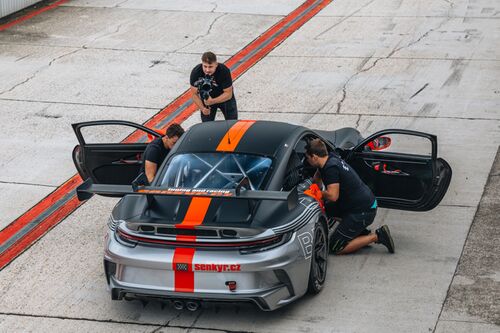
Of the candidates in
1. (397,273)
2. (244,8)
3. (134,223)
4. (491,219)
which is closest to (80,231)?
(134,223)

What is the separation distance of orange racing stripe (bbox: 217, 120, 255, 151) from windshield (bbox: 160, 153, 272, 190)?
0.09 m

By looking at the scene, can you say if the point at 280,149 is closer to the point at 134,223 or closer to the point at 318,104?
the point at 134,223

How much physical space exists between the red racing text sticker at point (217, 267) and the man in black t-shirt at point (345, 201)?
1626 millimetres

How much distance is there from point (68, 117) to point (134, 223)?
249 inches

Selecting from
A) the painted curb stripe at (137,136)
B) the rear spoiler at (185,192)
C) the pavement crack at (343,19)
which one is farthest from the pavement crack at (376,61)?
the rear spoiler at (185,192)

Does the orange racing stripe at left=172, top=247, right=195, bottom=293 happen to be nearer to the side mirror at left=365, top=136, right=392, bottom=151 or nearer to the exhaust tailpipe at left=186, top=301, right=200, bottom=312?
the exhaust tailpipe at left=186, top=301, right=200, bottom=312

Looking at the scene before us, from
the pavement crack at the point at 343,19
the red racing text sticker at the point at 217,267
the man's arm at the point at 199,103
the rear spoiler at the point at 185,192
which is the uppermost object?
the rear spoiler at the point at 185,192

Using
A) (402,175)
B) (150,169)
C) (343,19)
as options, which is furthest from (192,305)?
(343,19)

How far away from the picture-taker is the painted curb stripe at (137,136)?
1023 cm

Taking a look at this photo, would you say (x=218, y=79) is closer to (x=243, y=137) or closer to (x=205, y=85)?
(x=205, y=85)

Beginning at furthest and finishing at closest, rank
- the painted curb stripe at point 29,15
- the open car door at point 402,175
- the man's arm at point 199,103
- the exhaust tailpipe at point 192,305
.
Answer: the painted curb stripe at point 29,15
the man's arm at point 199,103
the open car door at point 402,175
the exhaust tailpipe at point 192,305

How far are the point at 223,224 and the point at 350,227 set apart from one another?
1.84 metres

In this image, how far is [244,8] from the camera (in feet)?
66.9

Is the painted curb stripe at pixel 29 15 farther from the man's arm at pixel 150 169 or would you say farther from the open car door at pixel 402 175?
the open car door at pixel 402 175
